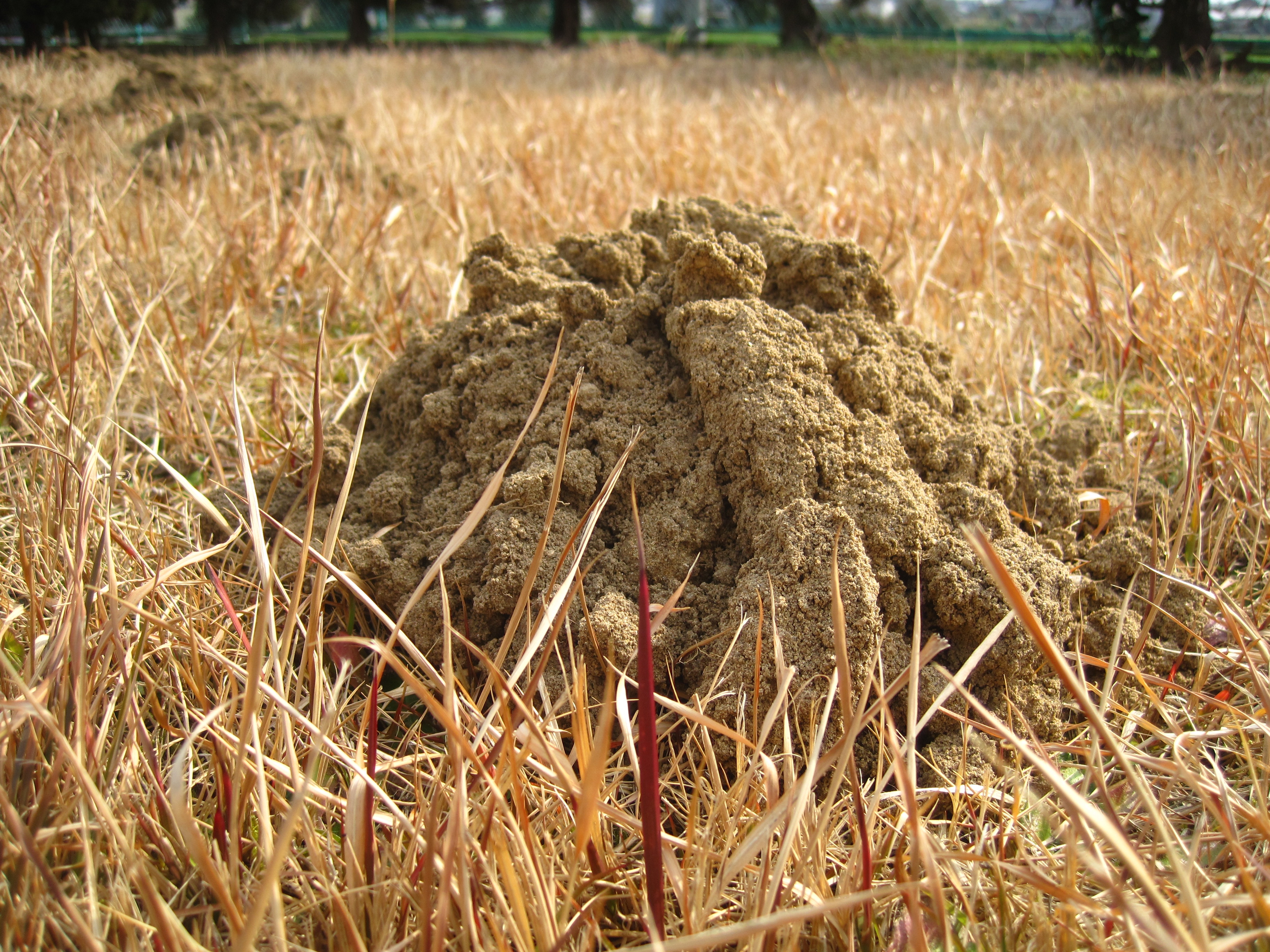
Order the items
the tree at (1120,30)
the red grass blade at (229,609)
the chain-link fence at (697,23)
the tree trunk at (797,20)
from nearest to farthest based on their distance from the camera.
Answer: the red grass blade at (229,609) < the tree at (1120,30) < the chain-link fence at (697,23) < the tree trunk at (797,20)

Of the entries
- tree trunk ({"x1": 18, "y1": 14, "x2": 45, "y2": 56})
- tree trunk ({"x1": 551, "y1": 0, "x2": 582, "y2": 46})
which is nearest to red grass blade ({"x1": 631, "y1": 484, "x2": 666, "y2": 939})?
tree trunk ({"x1": 18, "y1": 14, "x2": 45, "y2": 56})

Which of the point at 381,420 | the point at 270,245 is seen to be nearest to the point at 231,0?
the point at 270,245

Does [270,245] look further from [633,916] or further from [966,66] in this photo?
[966,66]

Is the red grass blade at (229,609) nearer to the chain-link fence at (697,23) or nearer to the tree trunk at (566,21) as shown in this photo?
the chain-link fence at (697,23)

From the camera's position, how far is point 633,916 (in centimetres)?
97

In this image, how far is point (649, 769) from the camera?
82cm

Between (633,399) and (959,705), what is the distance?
30.3 inches

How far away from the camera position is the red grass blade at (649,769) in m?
0.79

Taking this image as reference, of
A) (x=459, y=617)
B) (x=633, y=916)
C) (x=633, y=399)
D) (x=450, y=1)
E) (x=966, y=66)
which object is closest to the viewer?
(x=633, y=916)

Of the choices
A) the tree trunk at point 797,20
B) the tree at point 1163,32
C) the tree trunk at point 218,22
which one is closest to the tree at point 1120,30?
the tree at point 1163,32

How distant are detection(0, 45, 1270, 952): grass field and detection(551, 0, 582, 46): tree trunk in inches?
763

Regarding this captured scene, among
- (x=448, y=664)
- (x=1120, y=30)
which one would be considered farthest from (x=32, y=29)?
(x=448, y=664)

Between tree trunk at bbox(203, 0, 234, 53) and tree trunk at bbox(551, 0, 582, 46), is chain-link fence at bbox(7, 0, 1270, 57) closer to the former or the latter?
tree trunk at bbox(203, 0, 234, 53)

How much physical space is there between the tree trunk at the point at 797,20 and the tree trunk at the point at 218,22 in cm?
1377
